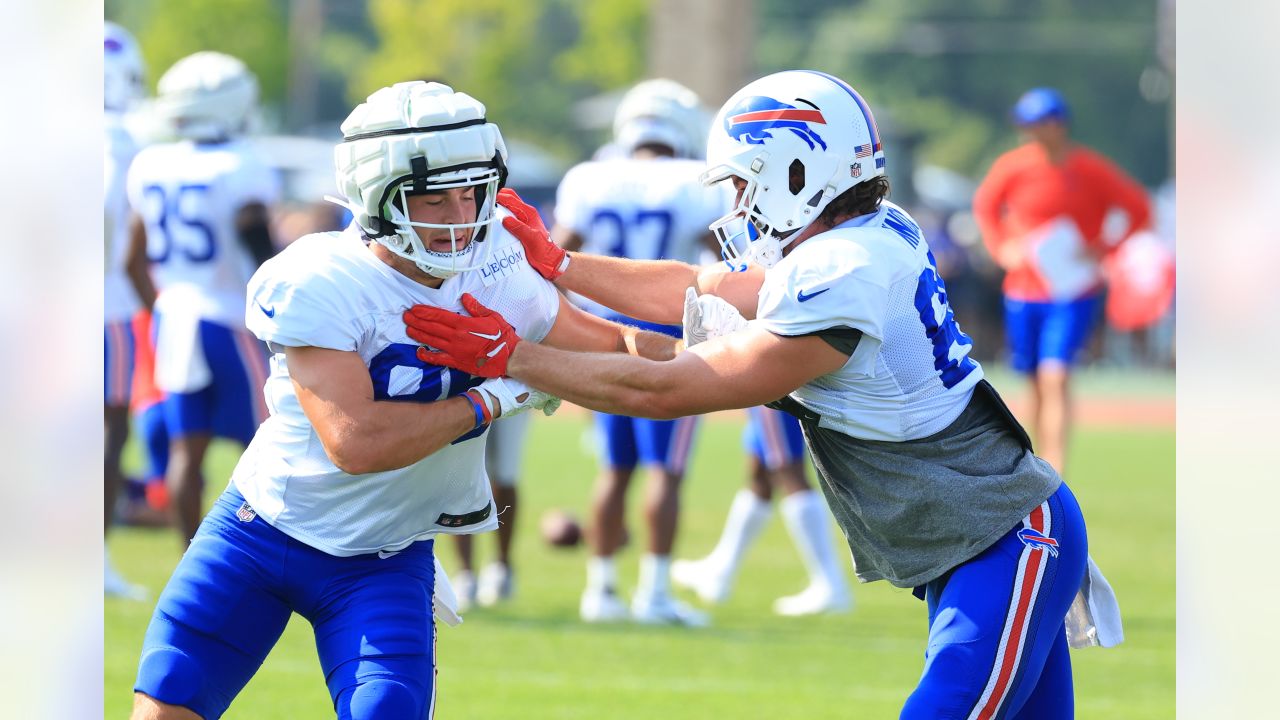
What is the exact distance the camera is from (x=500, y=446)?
7.57m

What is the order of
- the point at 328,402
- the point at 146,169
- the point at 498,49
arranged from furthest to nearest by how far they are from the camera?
the point at 498,49 < the point at 146,169 < the point at 328,402

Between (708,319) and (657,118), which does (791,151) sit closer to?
(708,319)

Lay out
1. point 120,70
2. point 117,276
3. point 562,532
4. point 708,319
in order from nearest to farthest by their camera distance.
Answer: point 708,319, point 117,276, point 120,70, point 562,532

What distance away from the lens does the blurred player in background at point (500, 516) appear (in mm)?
7441

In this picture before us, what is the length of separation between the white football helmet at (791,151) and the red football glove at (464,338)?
0.50m

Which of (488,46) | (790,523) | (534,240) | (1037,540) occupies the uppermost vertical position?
(488,46)

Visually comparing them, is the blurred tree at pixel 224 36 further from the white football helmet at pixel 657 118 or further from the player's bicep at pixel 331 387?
the player's bicep at pixel 331 387

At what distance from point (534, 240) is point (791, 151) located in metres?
0.68

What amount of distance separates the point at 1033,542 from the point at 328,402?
1.41 m

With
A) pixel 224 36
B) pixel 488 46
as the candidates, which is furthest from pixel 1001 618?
pixel 488 46

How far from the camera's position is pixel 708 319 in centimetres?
348

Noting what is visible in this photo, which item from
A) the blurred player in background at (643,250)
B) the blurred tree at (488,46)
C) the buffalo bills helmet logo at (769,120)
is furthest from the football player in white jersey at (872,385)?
the blurred tree at (488,46)

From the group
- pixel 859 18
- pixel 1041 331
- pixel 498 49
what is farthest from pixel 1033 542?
pixel 859 18
